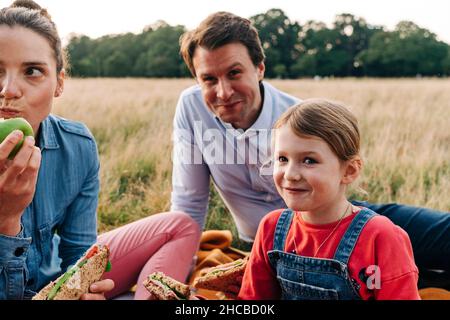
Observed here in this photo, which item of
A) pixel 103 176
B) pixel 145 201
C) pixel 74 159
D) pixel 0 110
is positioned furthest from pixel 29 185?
pixel 103 176

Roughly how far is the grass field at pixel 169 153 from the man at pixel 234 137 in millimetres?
628

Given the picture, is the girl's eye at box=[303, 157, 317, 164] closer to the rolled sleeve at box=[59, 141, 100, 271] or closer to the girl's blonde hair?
the girl's blonde hair

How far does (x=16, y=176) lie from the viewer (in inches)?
73.0

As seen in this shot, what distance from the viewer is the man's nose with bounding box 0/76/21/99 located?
6.73 feet

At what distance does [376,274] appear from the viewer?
1972mm

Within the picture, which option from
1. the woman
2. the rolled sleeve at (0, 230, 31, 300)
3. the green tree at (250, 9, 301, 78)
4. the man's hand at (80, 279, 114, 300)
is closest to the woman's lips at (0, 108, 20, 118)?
the woman

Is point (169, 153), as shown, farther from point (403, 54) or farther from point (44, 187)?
point (403, 54)

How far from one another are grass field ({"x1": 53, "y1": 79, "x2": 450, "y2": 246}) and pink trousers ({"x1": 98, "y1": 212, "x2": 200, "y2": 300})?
3.15 ft

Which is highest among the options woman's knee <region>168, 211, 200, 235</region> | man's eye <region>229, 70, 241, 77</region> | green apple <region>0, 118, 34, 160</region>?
man's eye <region>229, 70, 241, 77</region>

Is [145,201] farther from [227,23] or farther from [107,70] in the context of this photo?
[107,70]

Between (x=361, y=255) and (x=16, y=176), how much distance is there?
4.32ft

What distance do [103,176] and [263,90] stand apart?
2.22 metres

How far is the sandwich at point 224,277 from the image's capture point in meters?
2.52

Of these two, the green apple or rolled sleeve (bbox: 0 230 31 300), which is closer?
the green apple
